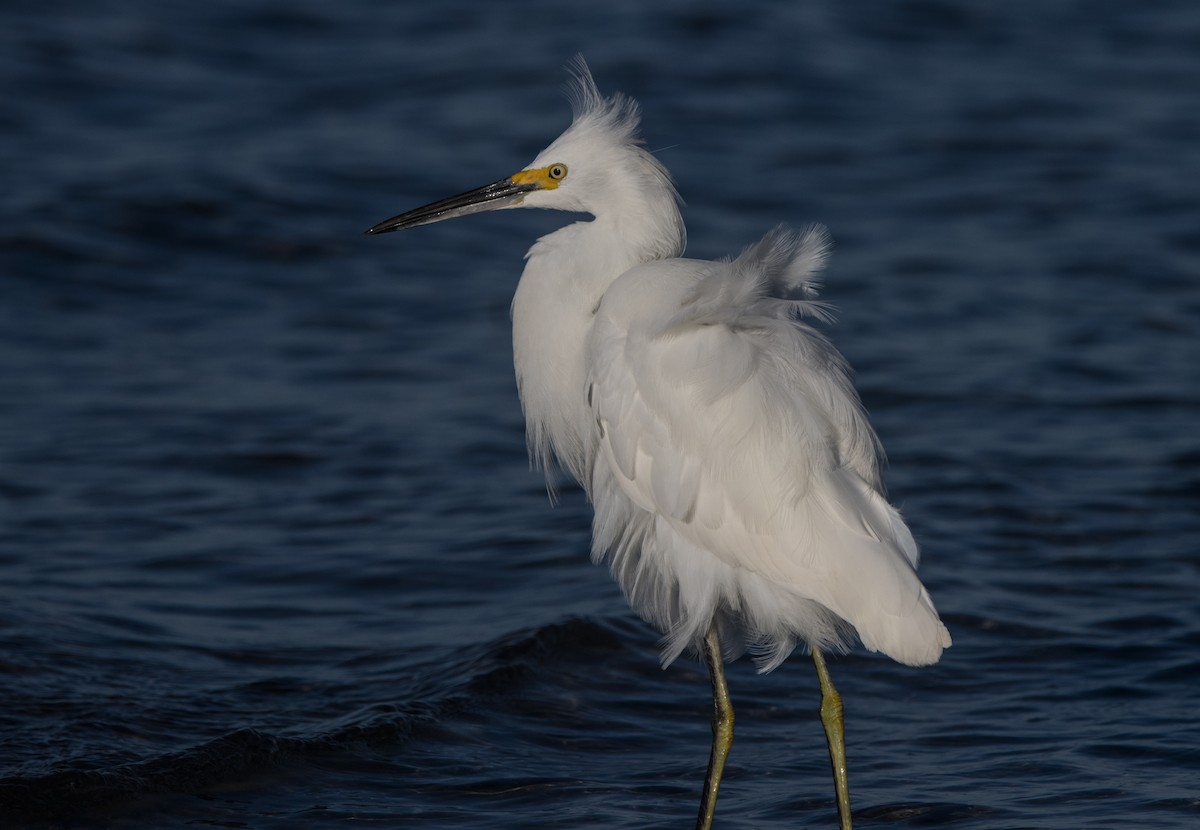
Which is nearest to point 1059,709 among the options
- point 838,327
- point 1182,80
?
point 838,327

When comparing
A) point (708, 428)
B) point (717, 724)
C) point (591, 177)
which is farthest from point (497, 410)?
point (708, 428)

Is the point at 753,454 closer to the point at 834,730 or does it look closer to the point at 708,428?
the point at 708,428

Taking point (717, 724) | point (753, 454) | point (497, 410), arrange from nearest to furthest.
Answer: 1. point (753, 454)
2. point (717, 724)
3. point (497, 410)

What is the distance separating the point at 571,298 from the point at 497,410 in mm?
3447

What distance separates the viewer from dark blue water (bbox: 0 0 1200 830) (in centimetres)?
501

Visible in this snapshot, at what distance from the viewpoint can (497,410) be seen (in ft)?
26.0

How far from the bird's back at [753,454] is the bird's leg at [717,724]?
0.12 meters

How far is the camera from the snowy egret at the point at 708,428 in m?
4.12

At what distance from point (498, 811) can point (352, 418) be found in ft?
11.1

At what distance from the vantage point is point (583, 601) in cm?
618

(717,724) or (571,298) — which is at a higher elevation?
(571,298)

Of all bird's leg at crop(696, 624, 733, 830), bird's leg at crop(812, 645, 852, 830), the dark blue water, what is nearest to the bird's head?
bird's leg at crop(696, 624, 733, 830)

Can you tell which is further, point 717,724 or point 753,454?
point 717,724

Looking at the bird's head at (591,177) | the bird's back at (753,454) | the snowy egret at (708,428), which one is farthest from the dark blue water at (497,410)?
the bird's head at (591,177)
